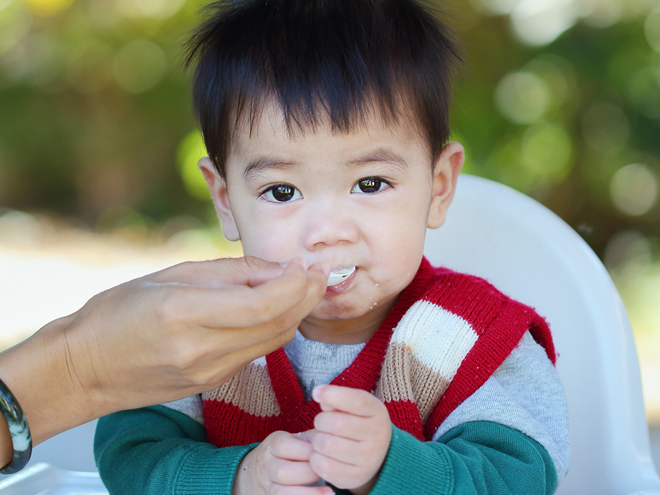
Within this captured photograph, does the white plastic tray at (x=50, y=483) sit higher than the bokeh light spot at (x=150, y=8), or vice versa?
the bokeh light spot at (x=150, y=8)

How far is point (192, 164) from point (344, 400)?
2.65 meters

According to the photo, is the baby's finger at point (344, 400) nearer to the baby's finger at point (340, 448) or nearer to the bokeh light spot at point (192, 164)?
the baby's finger at point (340, 448)

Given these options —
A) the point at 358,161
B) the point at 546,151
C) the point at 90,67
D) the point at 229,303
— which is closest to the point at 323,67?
the point at 358,161

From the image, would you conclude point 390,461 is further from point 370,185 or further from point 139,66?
point 139,66

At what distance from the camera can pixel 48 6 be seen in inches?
129

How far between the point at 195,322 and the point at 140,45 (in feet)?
10.4

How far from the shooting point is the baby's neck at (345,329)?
3.04 ft

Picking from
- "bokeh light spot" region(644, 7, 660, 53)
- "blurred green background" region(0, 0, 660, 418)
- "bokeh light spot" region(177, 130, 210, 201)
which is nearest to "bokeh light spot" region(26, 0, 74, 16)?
"blurred green background" region(0, 0, 660, 418)

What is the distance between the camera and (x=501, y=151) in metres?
2.52

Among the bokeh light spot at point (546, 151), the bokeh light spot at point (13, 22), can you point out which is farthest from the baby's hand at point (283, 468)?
the bokeh light spot at point (13, 22)

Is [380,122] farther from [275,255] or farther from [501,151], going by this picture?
[501,151]

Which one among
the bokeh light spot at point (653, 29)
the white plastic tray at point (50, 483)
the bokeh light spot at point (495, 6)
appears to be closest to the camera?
the white plastic tray at point (50, 483)

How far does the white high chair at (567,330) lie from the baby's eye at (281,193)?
52cm

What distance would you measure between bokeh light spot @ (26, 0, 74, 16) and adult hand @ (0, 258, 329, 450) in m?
3.10
